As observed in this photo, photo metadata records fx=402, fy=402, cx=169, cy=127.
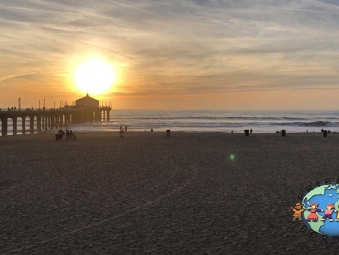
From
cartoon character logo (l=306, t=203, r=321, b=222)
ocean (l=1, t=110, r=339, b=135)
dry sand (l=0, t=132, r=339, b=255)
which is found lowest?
dry sand (l=0, t=132, r=339, b=255)

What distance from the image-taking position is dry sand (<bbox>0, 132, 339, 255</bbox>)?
8.27 m

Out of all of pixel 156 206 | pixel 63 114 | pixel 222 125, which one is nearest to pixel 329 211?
pixel 156 206

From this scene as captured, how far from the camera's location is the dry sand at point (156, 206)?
827 cm

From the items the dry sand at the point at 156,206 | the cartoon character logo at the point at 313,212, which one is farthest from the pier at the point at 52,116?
the cartoon character logo at the point at 313,212

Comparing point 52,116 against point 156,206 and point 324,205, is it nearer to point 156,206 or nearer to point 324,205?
point 156,206

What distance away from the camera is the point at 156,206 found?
1159 cm

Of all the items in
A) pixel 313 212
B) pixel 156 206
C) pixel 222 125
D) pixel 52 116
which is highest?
pixel 52 116

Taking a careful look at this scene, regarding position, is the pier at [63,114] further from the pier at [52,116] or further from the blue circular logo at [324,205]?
the blue circular logo at [324,205]

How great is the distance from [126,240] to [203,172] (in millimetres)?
9557

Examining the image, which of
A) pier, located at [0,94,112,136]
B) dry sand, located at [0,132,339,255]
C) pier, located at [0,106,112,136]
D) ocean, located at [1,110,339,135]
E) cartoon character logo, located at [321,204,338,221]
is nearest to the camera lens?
cartoon character logo, located at [321,204,338,221]

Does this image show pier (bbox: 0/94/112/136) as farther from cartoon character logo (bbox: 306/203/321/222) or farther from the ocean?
cartoon character logo (bbox: 306/203/321/222)

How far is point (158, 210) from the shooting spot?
11.1 m

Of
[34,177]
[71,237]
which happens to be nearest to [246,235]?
[71,237]

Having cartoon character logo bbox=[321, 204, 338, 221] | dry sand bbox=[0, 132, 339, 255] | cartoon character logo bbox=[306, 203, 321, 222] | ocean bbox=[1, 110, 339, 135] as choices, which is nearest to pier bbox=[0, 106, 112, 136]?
ocean bbox=[1, 110, 339, 135]
